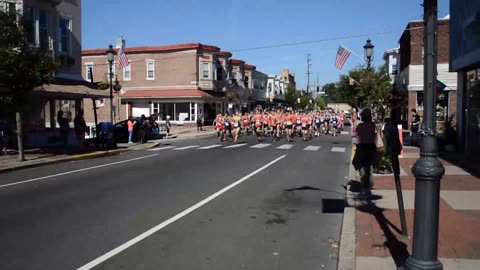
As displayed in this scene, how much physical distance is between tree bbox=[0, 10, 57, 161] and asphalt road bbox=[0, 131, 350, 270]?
2987 mm

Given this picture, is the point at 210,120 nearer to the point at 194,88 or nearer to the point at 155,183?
the point at 194,88

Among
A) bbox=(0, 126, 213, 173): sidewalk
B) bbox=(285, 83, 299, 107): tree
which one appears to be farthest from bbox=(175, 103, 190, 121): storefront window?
bbox=(285, 83, 299, 107): tree

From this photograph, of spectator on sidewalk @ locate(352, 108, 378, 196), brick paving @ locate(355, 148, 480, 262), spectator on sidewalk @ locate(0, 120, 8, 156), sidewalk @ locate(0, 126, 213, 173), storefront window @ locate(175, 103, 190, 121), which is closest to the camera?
brick paving @ locate(355, 148, 480, 262)

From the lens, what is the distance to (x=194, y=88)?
149ft

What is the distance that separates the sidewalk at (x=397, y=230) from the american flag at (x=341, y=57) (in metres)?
16.5

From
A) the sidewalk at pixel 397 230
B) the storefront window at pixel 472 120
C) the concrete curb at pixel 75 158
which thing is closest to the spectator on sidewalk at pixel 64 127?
the concrete curb at pixel 75 158

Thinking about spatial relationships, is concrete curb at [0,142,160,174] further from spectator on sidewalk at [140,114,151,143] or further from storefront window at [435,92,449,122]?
storefront window at [435,92,449,122]

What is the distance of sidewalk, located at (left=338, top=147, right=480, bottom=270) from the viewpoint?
17.8 feet

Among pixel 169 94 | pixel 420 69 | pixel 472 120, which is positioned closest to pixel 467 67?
pixel 472 120

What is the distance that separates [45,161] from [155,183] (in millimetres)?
6410

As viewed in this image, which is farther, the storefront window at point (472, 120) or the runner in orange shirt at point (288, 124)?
the runner in orange shirt at point (288, 124)

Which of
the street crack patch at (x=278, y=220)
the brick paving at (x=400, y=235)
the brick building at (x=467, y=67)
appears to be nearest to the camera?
the brick paving at (x=400, y=235)

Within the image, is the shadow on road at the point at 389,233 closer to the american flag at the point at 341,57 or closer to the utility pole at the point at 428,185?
the utility pole at the point at 428,185

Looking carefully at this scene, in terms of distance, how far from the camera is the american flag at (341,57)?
2662 cm
